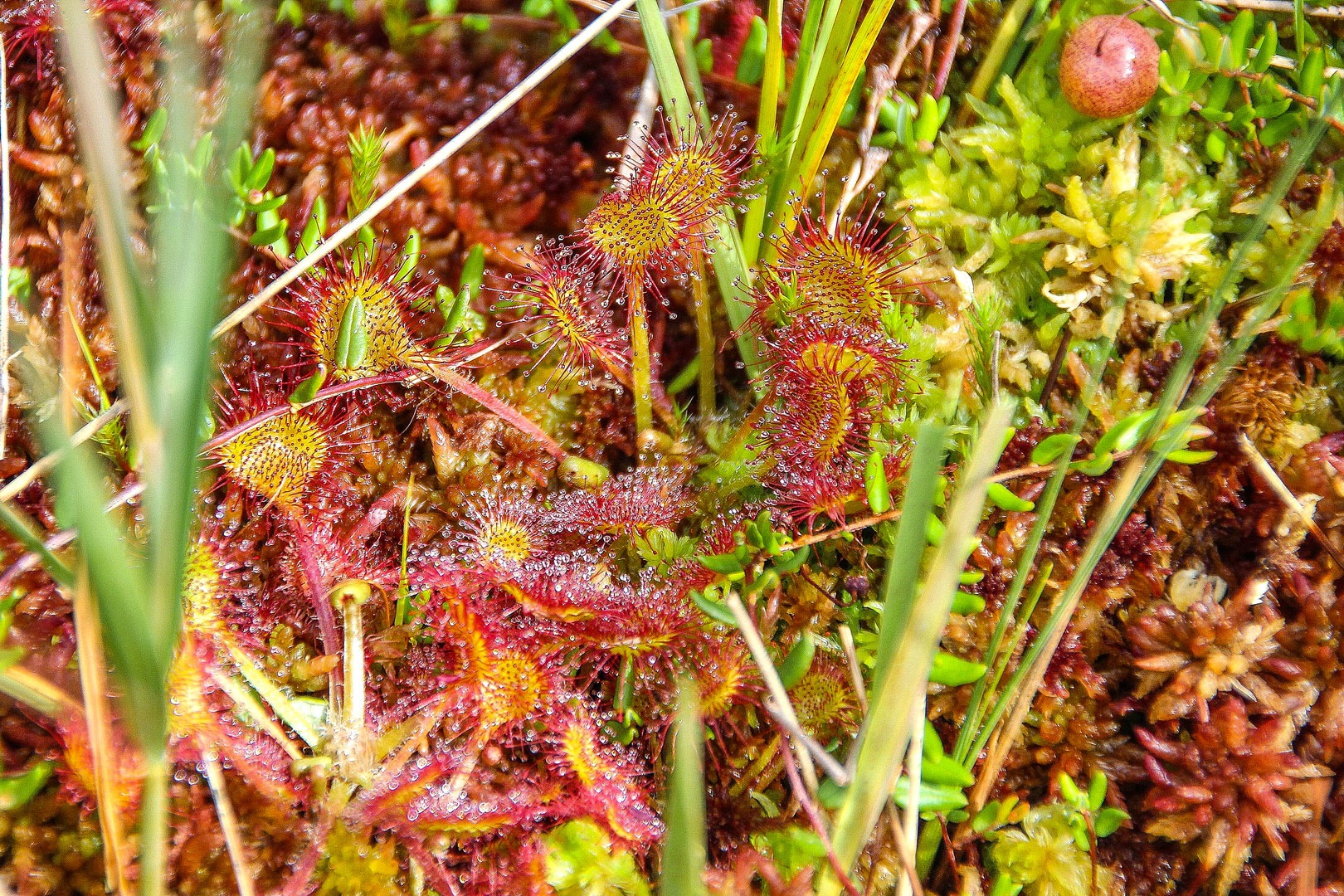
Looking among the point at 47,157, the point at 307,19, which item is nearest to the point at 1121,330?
the point at 307,19

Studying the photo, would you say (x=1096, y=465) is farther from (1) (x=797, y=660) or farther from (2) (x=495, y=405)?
(2) (x=495, y=405)

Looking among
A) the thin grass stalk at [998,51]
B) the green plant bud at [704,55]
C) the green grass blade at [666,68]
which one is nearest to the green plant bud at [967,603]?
the green grass blade at [666,68]

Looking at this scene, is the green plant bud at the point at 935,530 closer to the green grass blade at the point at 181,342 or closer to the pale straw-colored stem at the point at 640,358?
the pale straw-colored stem at the point at 640,358

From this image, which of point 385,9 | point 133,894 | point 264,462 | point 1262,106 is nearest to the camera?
point 133,894

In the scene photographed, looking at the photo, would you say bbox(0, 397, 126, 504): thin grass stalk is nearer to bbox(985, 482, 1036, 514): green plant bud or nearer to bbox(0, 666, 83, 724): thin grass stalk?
bbox(0, 666, 83, 724): thin grass stalk

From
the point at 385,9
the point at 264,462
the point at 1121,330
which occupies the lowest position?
the point at 1121,330

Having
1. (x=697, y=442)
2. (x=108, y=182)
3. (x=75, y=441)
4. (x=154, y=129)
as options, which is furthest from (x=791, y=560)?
(x=154, y=129)

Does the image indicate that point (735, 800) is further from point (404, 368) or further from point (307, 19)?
point (307, 19)

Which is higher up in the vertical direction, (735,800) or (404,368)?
(404,368)
